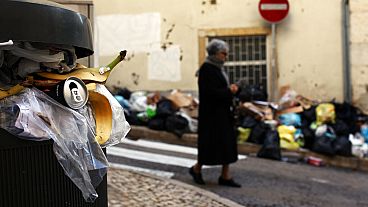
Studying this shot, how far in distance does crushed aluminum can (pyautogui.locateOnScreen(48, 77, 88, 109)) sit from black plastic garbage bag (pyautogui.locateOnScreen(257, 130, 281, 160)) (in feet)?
20.8

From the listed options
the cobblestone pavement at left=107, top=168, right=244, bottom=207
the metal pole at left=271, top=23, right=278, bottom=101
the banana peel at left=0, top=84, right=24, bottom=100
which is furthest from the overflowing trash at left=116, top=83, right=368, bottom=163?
the banana peel at left=0, top=84, right=24, bottom=100

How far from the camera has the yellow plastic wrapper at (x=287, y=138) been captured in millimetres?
8672

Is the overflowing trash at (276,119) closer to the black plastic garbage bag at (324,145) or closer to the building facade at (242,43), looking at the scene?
the black plastic garbage bag at (324,145)

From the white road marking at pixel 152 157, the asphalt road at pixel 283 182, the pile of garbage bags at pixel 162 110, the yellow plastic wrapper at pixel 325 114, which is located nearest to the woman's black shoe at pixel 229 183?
the asphalt road at pixel 283 182

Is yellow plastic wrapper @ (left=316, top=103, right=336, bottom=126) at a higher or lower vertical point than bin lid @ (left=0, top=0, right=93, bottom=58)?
lower

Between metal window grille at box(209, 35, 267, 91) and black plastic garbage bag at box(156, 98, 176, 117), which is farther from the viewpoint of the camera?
metal window grille at box(209, 35, 267, 91)

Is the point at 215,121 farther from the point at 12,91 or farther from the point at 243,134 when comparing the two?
the point at 12,91

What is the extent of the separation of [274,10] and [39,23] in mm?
8662

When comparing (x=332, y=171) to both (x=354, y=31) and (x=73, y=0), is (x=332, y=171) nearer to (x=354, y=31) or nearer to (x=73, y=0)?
(x=354, y=31)

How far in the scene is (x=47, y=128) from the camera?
6.67 feet

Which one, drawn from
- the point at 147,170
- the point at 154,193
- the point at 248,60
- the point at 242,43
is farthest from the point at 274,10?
the point at 154,193

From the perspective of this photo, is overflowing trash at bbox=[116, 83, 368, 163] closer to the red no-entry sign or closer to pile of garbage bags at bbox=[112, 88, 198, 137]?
pile of garbage bags at bbox=[112, 88, 198, 137]

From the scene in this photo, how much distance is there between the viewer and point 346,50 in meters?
10.3

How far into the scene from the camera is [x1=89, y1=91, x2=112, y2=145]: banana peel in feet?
7.48
